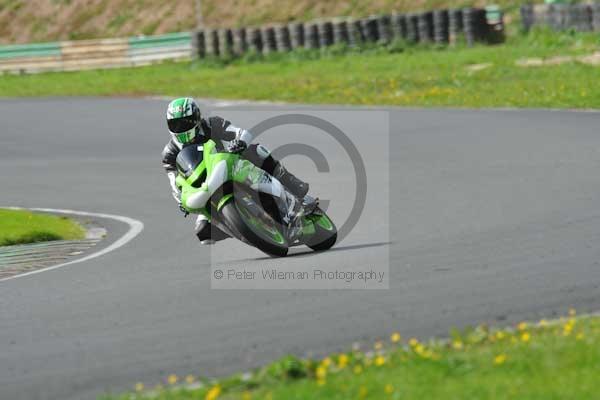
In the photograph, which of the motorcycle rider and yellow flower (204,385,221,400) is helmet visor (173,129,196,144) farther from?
yellow flower (204,385,221,400)

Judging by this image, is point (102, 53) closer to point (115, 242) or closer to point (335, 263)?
point (115, 242)

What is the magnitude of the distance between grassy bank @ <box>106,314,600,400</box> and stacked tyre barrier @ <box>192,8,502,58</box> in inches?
1076

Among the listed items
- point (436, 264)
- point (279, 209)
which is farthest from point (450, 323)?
point (279, 209)

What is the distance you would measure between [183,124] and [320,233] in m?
1.51

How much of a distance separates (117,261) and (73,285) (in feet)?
4.64

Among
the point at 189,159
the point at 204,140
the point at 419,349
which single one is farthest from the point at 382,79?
the point at 419,349

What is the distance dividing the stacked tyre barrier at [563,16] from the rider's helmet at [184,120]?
23.6m

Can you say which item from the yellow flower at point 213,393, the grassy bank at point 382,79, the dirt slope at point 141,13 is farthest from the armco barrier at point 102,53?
the yellow flower at point 213,393

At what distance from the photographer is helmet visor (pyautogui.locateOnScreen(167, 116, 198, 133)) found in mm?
11219

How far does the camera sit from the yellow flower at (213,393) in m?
6.36

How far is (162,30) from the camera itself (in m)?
49.2

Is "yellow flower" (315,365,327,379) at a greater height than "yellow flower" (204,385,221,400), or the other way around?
"yellow flower" (204,385,221,400)

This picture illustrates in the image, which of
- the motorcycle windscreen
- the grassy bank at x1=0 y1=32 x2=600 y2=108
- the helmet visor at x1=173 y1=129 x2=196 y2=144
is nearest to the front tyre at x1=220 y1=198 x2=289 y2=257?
the motorcycle windscreen

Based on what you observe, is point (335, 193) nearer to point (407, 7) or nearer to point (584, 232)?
point (584, 232)
